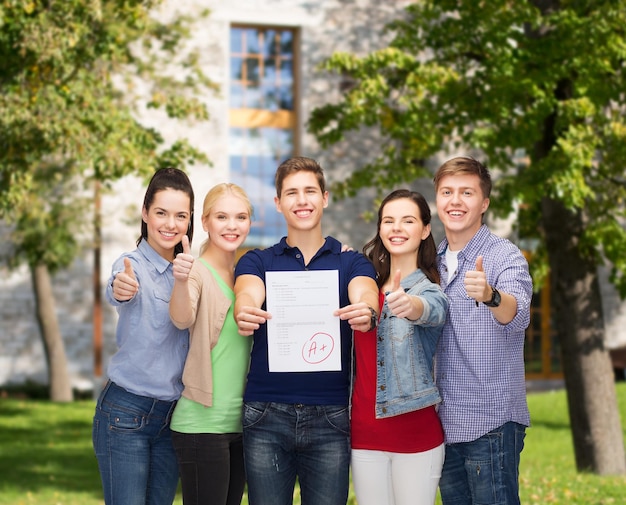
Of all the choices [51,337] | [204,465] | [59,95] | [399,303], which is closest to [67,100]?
[59,95]

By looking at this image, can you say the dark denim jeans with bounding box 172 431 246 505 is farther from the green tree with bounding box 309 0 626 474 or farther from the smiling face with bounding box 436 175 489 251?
the green tree with bounding box 309 0 626 474

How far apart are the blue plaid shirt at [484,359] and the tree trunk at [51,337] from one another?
1605cm

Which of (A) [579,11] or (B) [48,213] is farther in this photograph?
(B) [48,213]

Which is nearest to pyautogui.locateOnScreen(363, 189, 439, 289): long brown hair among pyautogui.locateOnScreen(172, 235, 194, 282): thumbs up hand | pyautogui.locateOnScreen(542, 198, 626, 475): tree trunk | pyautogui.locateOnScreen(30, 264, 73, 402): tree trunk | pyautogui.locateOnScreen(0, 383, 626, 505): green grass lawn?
pyautogui.locateOnScreen(172, 235, 194, 282): thumbs up hand

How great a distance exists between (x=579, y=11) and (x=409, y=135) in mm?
2463

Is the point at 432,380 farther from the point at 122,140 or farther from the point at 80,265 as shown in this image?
the point at 80,265

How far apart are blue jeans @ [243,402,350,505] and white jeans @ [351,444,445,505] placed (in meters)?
0.09

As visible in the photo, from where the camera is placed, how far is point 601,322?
11.0 meters

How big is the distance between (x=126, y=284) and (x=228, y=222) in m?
0.52

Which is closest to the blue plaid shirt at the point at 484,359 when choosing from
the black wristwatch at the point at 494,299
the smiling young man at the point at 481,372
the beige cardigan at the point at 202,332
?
the smiling young man at the point at 481,372

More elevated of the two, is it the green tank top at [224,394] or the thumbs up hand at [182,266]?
the thumbs up hand at [182,266]

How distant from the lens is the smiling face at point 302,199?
381 cm

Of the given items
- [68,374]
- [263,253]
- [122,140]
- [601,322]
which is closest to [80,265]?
[68,374]

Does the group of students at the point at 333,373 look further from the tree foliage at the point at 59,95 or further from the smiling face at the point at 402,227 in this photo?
the tree foliage at the point at 59,95
